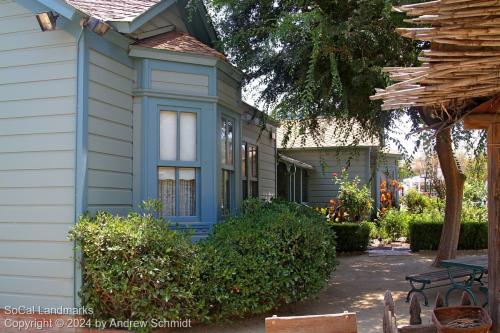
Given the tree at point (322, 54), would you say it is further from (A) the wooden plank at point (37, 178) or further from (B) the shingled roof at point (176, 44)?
(A) the wooden plank at point (37, 178)

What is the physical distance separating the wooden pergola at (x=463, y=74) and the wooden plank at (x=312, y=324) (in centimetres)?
161

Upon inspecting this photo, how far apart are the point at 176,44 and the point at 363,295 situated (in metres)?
5.09

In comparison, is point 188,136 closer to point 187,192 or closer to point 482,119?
point 187,192

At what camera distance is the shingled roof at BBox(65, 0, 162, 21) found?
7.13m

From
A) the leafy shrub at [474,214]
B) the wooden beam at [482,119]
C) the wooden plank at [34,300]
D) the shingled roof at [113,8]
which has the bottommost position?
the wooden plank at [34,300]

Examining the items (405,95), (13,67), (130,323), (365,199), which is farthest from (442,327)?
(365,199)

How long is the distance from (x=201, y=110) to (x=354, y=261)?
7238 millimetres

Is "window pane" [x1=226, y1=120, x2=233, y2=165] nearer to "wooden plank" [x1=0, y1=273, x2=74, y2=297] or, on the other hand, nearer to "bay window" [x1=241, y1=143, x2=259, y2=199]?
"bay window" [x1=241, y1=143, x2=259, y2=199]

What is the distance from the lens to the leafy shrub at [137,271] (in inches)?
236

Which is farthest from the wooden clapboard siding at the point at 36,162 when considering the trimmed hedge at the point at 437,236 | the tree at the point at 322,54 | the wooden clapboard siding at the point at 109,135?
the trimmed hedge at the point at 437,236

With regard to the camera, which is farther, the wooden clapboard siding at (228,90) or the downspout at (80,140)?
the wooden clapboard siding at (228,90)

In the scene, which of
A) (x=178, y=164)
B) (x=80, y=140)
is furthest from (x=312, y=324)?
(x=178, y=164)

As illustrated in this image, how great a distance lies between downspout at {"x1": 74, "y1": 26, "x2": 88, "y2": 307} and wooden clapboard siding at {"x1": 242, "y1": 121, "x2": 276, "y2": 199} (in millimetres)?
4895

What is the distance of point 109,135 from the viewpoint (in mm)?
7254
